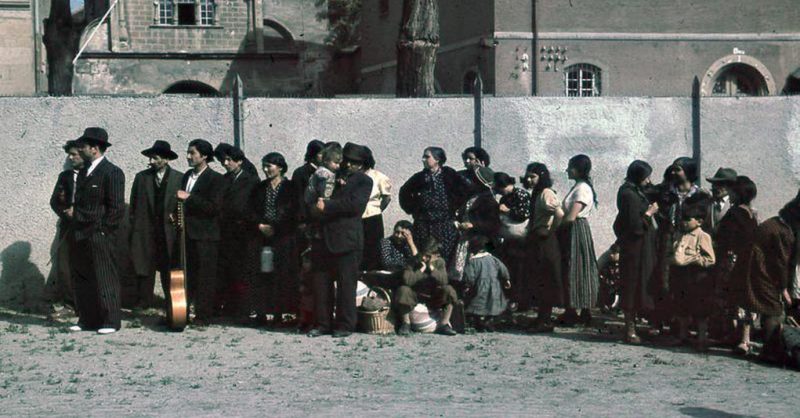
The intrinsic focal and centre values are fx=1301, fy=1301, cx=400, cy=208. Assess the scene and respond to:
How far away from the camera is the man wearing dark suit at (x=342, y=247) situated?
485 inches

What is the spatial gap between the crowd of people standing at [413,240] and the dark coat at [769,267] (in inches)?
5.9

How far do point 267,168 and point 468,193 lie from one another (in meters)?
2.06

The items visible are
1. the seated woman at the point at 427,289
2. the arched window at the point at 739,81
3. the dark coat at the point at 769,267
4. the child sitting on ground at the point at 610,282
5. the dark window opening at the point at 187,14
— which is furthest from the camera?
→ the dark window opening at the point at 187,14

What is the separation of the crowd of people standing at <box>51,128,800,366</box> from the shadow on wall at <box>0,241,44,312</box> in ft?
2.68

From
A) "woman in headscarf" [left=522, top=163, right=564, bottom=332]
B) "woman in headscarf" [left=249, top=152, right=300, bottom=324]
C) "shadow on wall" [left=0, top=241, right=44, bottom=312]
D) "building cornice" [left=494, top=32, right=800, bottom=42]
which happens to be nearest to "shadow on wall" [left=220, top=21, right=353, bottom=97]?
"building cornice" [left=494, top=32, right=800, bottom=42]

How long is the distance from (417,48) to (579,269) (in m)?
5.51

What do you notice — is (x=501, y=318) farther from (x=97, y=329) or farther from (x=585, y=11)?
(x=585, y=11)

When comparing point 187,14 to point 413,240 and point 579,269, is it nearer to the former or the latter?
point 413,240

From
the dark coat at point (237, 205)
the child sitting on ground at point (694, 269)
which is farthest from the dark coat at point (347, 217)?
the child sitting on ground at point (694, 269)

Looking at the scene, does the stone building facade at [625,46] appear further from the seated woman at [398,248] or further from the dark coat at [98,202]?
the dark coat at [98,202]

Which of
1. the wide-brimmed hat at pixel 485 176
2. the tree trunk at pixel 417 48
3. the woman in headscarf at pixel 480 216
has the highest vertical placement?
the tree trunk at pixel 417 48

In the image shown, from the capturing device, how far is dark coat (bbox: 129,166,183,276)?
44.2 ft

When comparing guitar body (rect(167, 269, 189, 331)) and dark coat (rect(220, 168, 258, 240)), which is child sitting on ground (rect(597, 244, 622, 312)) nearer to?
dark coat (rect(220, 168, 258, 240))

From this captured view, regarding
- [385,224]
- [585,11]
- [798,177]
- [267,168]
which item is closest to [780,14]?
[585,11]
